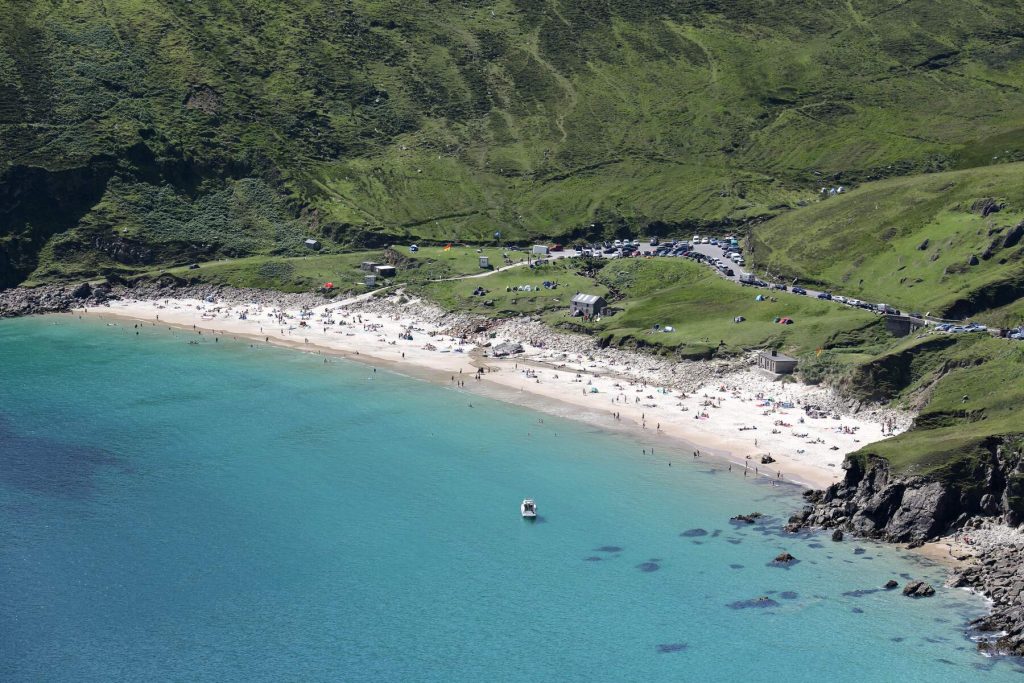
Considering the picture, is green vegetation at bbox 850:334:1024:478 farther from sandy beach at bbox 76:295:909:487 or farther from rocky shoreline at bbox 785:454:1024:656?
sandy beach at bbox 76:295:909:487

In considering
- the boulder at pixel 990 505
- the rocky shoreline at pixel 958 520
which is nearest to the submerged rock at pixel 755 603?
the rocky shoreline at pixel 958 520

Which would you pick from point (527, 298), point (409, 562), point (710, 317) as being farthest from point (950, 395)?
point (527, 298)

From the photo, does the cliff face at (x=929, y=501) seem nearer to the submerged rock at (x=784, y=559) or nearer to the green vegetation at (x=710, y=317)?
the submerged rock at (x=784, y=559)

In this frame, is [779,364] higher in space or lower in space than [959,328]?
lower

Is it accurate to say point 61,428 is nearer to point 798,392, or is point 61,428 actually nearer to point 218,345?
point 218,345

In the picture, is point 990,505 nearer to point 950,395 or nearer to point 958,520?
point 958,520
